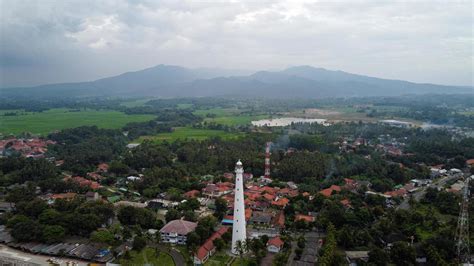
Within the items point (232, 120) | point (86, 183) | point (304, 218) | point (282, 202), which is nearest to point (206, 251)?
point (304, 218)

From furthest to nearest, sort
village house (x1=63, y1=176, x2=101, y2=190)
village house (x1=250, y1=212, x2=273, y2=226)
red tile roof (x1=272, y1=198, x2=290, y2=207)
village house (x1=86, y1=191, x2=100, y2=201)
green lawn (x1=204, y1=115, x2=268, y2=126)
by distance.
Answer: green lawn (x1=204, y1=115, x2=268, y2=126)
village house (x1=63, y1=176, x2=101, y2=190)
village house (x1=86, y1=191, x2=100, y2=201)
red tile roof (x1=272, y1=198, x2=290, y2=207)
village house (x1=250, y1=212, x2=273, y2=226)

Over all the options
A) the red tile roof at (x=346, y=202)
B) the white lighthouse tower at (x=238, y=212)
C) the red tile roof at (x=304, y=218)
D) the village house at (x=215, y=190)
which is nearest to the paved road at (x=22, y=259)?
the white lighthouse tower at (x=238, y=212)

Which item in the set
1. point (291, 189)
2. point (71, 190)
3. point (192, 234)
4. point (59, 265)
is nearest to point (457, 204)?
point (291, 189)

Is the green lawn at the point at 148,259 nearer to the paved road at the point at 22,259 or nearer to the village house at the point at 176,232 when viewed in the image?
the village house at the point at 176,232

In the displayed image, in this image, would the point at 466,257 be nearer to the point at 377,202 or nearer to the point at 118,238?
the point at 377,202

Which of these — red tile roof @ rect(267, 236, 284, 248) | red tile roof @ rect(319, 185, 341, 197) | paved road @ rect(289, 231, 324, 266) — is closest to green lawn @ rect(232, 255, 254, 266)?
red tile roof @ rect(267, 236, 284, 248)

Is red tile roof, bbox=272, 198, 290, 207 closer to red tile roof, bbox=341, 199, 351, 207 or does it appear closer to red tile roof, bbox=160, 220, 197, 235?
red tile roof, bbox=341, 199, 351, 207
